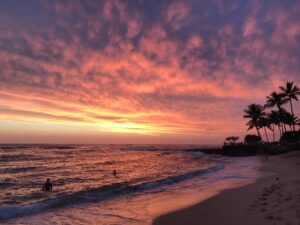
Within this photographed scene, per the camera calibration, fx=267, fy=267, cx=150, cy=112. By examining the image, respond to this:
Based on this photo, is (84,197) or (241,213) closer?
(241,213)

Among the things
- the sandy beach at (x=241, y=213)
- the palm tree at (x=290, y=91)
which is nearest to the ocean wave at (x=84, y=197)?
the sandy beach at (x=241, y=213)

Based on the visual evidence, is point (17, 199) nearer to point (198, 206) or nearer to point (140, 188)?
point (140, 188)

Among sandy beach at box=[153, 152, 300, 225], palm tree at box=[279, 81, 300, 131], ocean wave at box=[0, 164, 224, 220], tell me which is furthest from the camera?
palm tree at box=[279, 81, 300, 131]

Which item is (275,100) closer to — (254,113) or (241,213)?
(254,113)

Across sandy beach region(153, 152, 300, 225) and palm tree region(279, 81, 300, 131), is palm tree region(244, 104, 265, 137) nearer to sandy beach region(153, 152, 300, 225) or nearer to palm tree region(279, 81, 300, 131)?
palm tree region(279, 81, 300, 131)

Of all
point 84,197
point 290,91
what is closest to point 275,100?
point 290,91

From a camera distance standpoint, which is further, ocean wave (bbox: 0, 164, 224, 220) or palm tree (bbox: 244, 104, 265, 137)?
palm tree (bbox: 244, 104, 265, 137)

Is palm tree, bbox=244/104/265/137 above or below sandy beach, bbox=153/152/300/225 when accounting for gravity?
above

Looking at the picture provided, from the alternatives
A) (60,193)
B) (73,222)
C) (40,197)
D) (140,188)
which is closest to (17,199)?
(40,197)

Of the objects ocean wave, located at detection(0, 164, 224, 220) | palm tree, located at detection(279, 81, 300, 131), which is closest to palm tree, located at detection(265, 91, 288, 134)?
palm tree, located at detection(279, 81, 300, 131)

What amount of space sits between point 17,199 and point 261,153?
204 feet

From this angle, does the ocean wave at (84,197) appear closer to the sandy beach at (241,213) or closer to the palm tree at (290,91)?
the sandy beach at (241,213)

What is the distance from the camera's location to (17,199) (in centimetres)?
1570

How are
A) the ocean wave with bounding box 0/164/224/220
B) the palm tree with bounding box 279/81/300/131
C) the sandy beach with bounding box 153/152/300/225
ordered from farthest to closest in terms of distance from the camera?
the palm tree with bounding box 279/81/300/131 → the ocean wave with bounding box 0/164/224/220 → the sandy beach with bounding box 153/152/300/225
